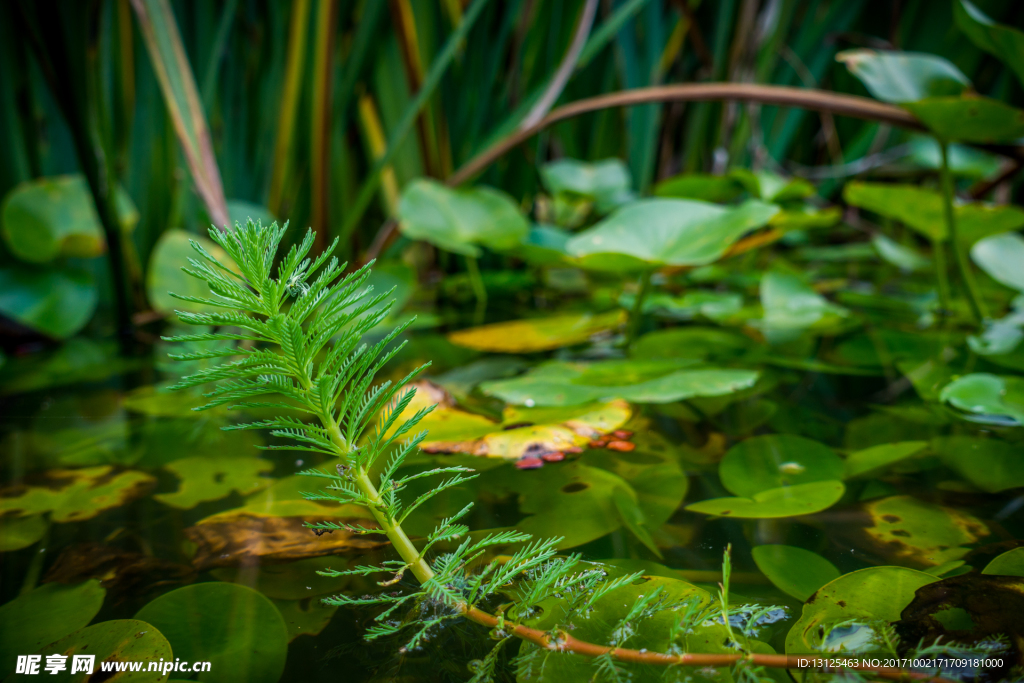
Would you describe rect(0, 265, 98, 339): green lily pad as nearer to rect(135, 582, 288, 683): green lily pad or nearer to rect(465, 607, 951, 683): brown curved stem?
rect(135, 582, 288, 683): green lily pad

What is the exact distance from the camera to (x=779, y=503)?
1.40ft

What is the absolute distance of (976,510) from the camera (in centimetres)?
42

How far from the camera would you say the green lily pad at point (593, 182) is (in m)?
1.52

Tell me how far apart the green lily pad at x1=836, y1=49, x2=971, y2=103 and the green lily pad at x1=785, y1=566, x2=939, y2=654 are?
81 centimetres

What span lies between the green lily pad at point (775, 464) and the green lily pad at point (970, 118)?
1.92 feet

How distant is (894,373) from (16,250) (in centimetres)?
153

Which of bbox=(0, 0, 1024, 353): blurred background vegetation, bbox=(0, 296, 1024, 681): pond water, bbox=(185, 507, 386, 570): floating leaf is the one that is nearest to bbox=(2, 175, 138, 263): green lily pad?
bbox=(0, 0, 1024, 353): blurred background vegetation

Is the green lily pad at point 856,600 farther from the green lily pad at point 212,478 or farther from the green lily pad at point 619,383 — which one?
the green lily pad at point 212,478

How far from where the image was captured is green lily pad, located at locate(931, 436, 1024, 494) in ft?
1.50

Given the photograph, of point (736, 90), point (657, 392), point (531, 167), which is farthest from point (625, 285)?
point (657, 392)

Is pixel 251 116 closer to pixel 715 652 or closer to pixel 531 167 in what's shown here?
pixel 531 167

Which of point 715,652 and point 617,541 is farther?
point 617,541

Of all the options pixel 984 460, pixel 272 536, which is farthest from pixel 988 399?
pixel 272 536

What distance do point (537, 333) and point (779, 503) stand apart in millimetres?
586
